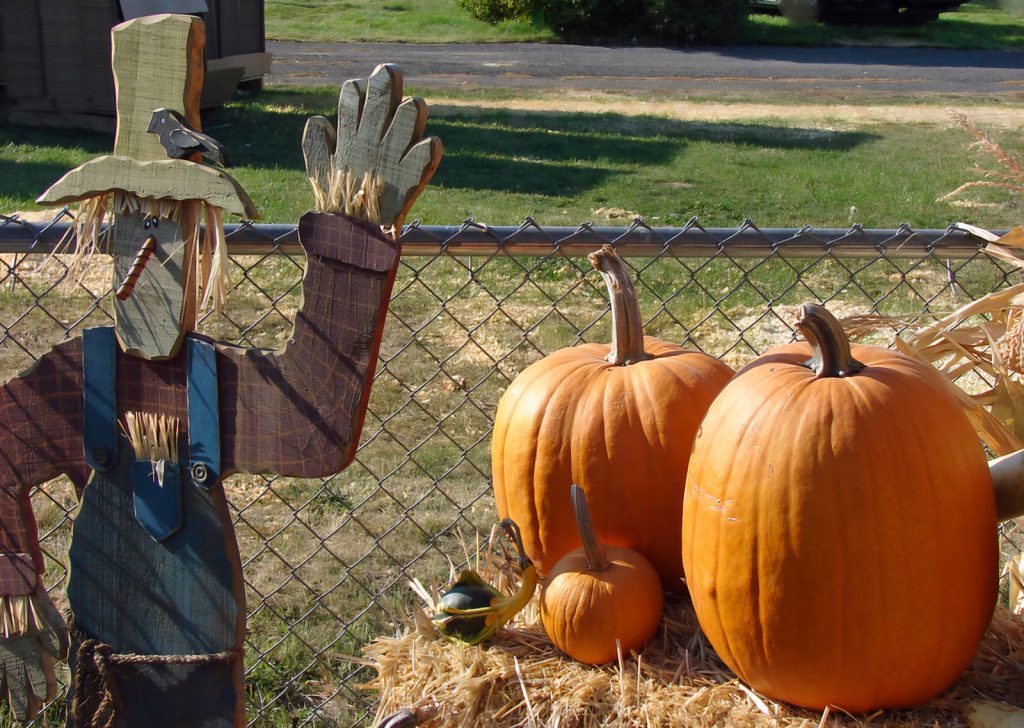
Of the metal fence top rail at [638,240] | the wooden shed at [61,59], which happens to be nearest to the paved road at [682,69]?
the wooden shed at [61,59]

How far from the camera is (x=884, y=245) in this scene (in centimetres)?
264

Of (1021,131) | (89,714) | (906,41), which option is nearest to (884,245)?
(89,714)

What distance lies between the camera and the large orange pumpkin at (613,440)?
2137 millimetres

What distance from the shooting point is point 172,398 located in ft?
5.69

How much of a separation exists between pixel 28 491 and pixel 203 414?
0.40 metres

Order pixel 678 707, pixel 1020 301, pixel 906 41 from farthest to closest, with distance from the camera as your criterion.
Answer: pixel 906 41, pixel 1020 301, pixel 678 707

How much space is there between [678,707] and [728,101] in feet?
49.5

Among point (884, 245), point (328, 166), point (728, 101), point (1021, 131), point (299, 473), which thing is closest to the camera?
point (328, 166)

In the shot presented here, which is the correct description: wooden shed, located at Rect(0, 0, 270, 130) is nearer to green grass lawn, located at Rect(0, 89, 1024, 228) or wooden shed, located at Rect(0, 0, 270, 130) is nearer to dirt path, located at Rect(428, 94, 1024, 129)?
green grass lawn, located at Rect(0, 89, 1024, 228)

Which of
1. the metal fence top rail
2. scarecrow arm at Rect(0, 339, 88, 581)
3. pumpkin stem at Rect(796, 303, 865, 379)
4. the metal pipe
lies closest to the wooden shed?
the metal fence top rail

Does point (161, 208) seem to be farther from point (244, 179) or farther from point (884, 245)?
point (244, 179)

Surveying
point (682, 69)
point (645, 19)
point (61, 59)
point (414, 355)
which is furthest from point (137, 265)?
point (645, 19)

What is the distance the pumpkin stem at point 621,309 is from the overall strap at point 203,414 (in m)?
0.90

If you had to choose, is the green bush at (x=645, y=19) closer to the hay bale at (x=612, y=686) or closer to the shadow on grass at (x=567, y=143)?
the shadow on grass at (x=567, y=143)
